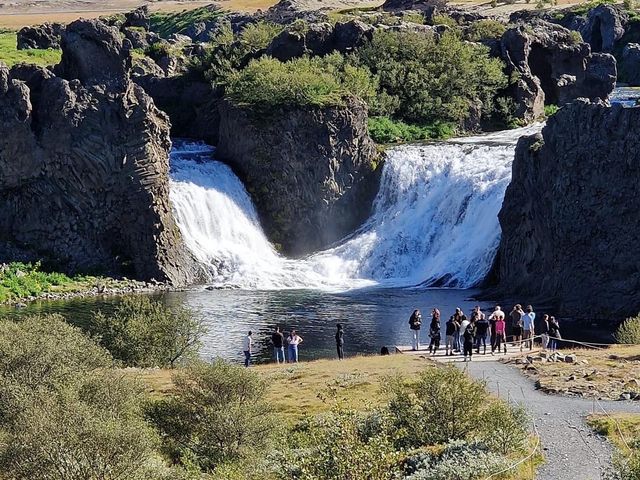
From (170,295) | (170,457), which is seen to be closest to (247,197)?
(170,295)

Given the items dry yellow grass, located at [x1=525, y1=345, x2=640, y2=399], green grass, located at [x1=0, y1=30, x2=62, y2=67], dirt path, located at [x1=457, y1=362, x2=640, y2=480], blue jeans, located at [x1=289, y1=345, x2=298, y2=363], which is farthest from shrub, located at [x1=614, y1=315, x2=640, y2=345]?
green grass, located at [x1=0, y1=30, x2=62, y2=67]

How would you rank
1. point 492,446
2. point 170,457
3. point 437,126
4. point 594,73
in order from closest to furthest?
point 492,446, point 170,457, point 437,126, point 594,73

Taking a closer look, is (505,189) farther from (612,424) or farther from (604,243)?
(612,424)

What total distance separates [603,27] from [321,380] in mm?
130697

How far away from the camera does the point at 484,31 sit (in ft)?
380

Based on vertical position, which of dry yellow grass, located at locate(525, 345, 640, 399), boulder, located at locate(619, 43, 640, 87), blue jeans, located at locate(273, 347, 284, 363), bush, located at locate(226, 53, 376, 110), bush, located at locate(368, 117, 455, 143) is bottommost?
blue jeans, located at locate(273, 347, 284, 363)

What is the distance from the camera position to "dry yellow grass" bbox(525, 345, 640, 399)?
3666 cm

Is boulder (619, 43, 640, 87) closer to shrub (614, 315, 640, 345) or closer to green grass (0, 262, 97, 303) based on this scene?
green grass (0, 262, 97, 303)

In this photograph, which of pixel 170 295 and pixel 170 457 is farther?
pixel 170 295

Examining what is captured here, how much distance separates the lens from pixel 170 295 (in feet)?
237

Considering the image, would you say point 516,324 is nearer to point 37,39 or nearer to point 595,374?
point 595,374

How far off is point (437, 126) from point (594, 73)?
22.5 m

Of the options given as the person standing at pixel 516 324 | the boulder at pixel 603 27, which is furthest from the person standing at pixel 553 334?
the boulder at pixel 603 27

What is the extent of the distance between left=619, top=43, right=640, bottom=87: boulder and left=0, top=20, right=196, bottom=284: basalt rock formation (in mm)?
86070
